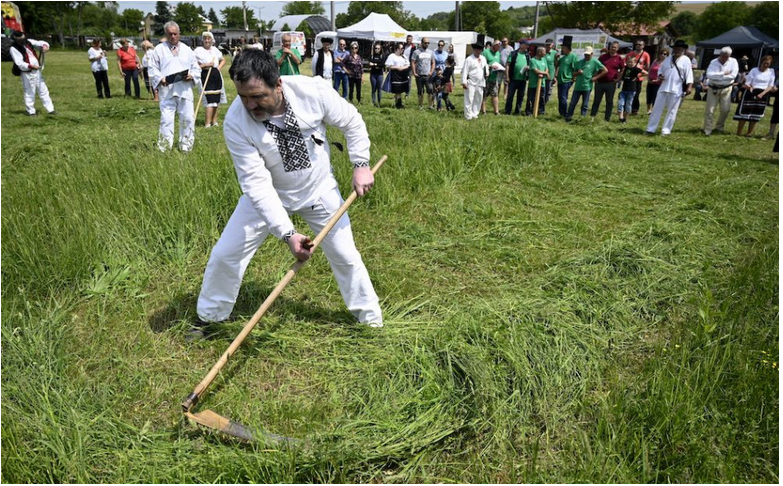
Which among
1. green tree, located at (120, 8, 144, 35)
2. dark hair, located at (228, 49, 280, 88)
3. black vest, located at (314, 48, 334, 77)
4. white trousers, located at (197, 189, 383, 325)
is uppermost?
green tree, located at (120, 8, 144, 35)

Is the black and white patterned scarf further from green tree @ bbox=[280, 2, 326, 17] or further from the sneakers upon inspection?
green tree @ bbox=[280, 2, 326, 17]

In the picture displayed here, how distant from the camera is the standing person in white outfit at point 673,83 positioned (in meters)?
9.30

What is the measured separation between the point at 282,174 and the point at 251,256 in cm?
54

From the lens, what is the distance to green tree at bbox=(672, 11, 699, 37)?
211 feet

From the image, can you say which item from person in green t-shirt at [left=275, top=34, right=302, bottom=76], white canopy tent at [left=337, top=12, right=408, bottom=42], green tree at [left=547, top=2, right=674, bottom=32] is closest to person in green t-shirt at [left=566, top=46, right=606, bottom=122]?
person in green t-shirt at [left=275, top=34, right=302, bottom=76]

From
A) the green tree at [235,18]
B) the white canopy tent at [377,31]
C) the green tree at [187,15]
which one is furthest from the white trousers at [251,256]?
the green tree at [235,18]

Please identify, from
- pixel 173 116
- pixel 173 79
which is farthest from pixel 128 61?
pixel 173 79

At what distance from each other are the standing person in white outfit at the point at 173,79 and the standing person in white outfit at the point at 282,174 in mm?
4185

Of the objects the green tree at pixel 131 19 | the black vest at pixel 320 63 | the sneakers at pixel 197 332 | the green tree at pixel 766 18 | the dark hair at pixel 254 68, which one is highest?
the green tree at pixel 131 19

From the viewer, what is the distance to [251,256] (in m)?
2.91

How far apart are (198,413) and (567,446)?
1.76 m

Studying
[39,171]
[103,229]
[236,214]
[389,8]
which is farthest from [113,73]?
[389,8]

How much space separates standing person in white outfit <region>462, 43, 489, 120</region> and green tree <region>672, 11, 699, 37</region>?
6752 cm

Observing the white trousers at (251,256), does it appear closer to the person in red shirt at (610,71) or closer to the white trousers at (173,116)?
the white trousers at (173,116)
